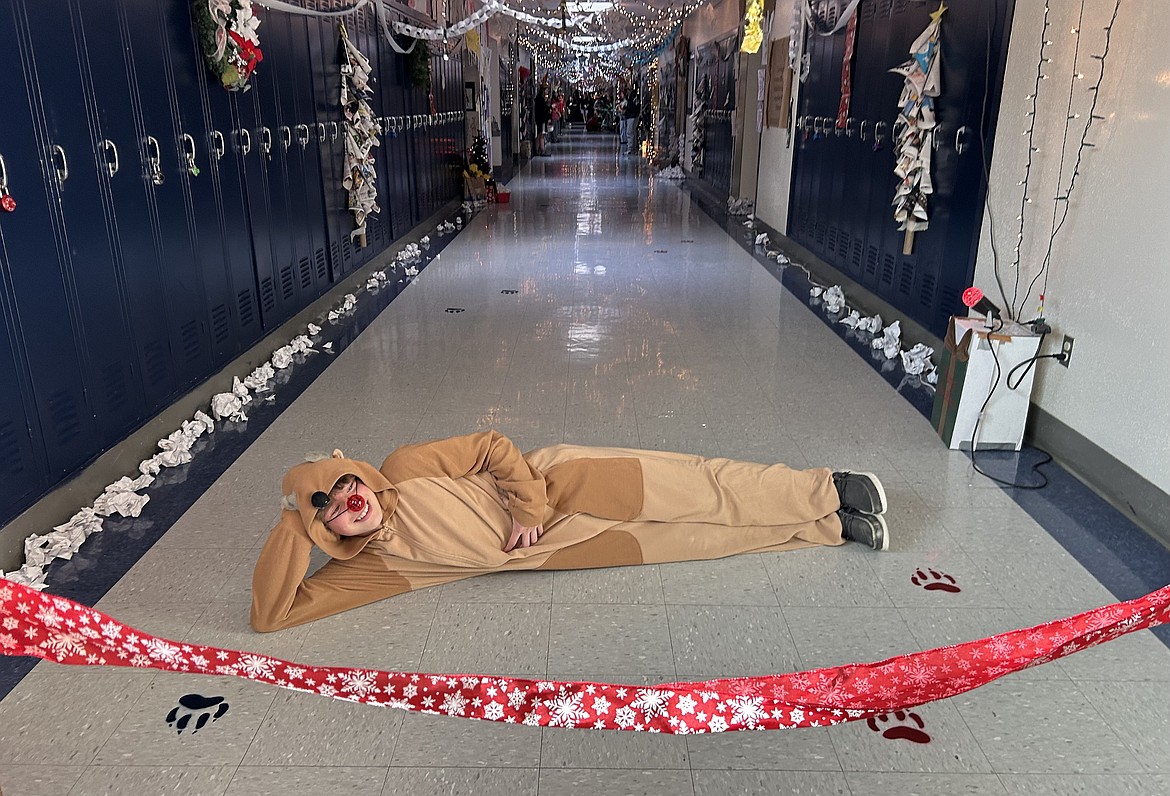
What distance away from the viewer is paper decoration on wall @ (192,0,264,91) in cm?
366

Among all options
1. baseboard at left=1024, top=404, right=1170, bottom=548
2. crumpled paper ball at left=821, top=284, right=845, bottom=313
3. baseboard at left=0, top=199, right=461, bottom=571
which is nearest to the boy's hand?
baseboard at left=0, top=199, right=461, bottom=571

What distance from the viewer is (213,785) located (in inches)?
67.4

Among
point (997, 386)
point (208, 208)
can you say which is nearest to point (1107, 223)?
point (997, 386)

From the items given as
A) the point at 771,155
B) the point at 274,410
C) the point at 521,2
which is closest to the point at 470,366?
the point at 274,410

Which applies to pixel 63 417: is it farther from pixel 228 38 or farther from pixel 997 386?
pixel 997 386

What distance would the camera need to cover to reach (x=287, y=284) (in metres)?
4.94

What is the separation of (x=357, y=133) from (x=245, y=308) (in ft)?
7.46

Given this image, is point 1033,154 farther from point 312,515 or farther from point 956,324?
point 312,515

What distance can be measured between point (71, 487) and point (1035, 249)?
387cm

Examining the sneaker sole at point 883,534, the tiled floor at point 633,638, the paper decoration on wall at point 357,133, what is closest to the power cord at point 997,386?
the tiled floor at point 633,638

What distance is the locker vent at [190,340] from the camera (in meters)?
3.64

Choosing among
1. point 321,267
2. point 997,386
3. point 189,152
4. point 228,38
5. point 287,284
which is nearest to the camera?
point 997,386

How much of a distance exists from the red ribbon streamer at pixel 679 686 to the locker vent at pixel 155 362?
7.66 feet

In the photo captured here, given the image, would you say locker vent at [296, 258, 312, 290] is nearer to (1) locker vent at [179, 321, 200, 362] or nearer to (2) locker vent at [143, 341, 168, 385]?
(1) locker vent at [179, 321, 200, 362]
